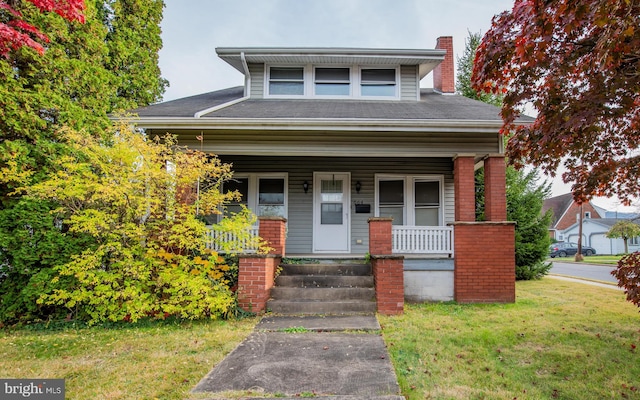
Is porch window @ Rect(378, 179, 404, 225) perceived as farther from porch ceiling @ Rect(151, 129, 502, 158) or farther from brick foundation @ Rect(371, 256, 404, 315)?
brick foundation @ Rect(371, 256, 404, 315)

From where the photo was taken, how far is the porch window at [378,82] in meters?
9.52

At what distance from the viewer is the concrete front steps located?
5.73 m

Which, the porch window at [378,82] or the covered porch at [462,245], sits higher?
the porch window at [378,82]

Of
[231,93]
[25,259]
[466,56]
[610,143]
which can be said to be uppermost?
[466,56]

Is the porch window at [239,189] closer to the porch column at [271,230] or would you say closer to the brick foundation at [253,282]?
the porch column at [271,230]

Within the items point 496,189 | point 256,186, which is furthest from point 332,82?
point 496,189

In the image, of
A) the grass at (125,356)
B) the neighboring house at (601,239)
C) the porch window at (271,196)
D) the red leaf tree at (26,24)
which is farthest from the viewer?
the neighboring house at (601,239)

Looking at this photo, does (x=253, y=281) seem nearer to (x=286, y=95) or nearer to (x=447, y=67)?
(x=286, y=95)

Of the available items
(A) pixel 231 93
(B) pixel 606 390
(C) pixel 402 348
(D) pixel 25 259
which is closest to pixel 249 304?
(C) pixel 402 348

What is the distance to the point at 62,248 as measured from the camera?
5414 mm

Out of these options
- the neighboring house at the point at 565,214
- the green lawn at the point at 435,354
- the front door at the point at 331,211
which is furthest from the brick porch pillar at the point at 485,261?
the neighboring house at the point at 565,214

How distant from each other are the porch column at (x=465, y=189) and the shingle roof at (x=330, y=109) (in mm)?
906

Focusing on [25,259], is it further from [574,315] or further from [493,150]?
[574,315]

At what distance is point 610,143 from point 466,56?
46.0 feet
